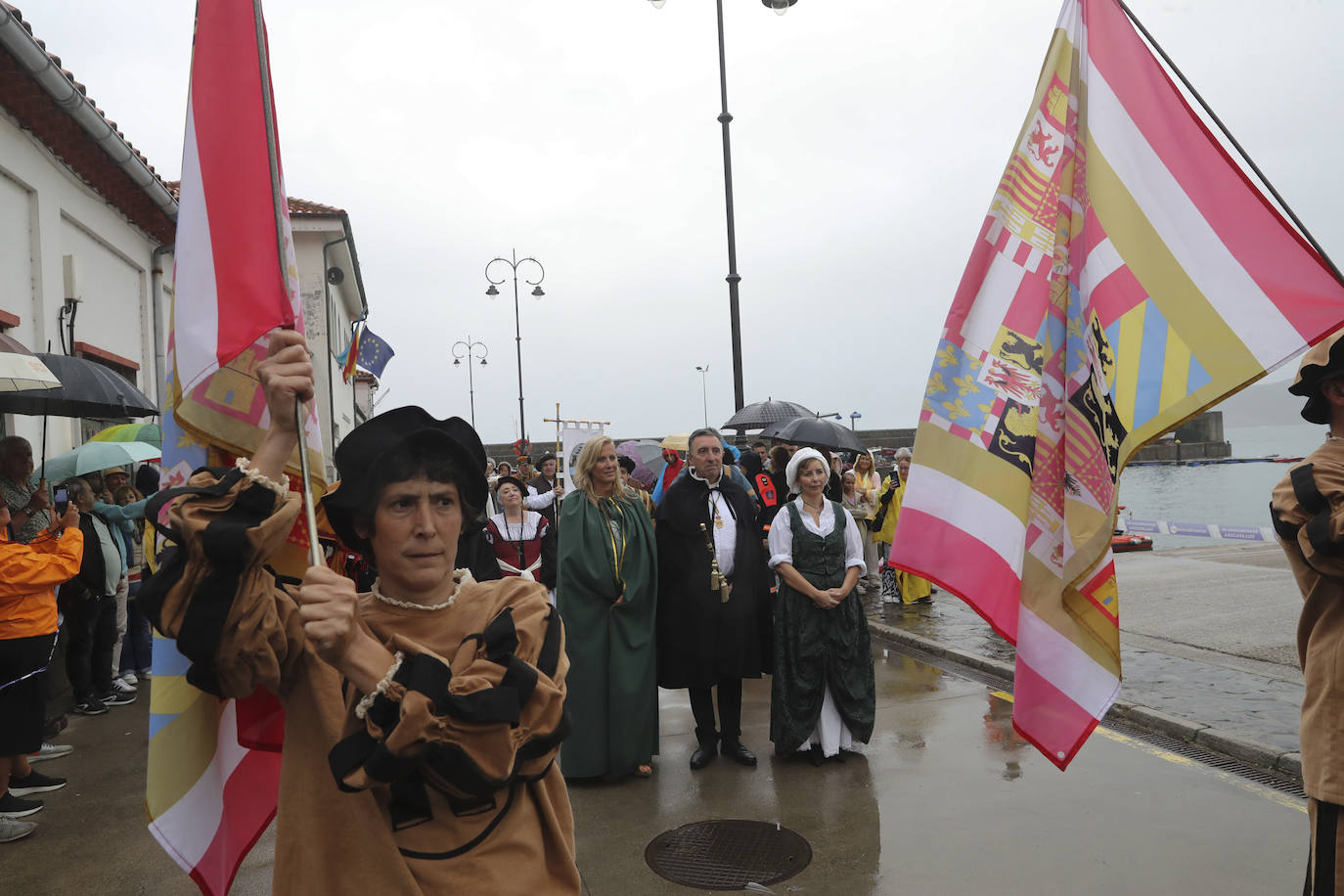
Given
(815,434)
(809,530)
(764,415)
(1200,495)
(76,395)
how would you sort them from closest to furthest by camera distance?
(809,530), (76,395), (815,434), (764,415), (1200,495)

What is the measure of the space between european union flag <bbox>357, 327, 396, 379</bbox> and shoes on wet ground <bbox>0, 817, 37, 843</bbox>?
1197 centimetres

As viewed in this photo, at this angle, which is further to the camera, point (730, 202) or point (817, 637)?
point (730, 202)

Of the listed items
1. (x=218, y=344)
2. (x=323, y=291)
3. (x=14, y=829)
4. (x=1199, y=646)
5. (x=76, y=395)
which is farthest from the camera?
(x=323, y=291)

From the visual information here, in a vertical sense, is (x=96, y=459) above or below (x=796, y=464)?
above

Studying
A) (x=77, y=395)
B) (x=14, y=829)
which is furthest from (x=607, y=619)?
(x=77, y=395)

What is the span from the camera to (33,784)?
17.9 ft

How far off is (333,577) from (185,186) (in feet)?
4.17

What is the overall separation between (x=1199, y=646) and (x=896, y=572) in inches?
157

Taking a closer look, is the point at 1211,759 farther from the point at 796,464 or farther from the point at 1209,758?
the point at 796,464

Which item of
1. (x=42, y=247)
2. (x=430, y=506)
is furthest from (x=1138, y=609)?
(x=42, y=247)

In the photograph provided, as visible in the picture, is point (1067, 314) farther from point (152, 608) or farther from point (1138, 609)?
point (1138, 609)

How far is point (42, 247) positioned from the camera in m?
9.21

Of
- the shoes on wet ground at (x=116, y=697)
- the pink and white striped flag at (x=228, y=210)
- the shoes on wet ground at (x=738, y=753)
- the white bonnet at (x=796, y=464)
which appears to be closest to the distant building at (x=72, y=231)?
the shoes on wet ground at (x=116, y=697)

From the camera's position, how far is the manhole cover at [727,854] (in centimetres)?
410
